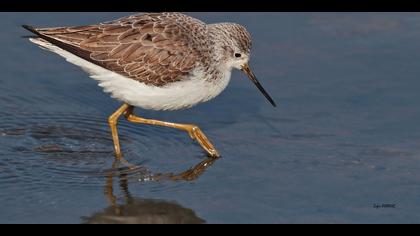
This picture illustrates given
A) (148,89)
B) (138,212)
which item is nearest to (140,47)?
(148,89)

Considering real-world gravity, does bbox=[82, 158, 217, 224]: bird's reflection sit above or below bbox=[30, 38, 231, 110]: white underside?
below

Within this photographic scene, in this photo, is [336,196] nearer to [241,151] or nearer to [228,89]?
[241,151]

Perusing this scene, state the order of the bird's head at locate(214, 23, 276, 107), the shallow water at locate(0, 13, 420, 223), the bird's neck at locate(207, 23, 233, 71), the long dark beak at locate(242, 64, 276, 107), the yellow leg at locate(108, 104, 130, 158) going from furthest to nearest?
the long dark beak at locate(242, 64, 276, 107), the bird's head at locate(214, 23, 276, 107), the bird's neck at locate(207, 23, 233, 71), the yellow leg at locate(108, 104, 130, 158), the shallow water at locate(0, 13, 420, 223)

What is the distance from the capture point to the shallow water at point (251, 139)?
9969 mm

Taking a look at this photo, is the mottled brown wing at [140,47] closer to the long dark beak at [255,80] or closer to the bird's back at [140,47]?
the bird's back at [140,47]

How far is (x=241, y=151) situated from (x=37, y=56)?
4.12m

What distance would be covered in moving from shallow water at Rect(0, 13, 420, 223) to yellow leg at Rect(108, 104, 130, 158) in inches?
4.7

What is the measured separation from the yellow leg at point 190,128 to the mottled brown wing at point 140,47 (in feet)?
2.29

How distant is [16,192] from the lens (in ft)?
33.4

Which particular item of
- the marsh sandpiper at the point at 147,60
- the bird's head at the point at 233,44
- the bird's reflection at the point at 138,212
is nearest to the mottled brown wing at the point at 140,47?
the marsh sandpiper at the point at 147,60

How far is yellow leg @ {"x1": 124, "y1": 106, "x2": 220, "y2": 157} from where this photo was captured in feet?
38.0

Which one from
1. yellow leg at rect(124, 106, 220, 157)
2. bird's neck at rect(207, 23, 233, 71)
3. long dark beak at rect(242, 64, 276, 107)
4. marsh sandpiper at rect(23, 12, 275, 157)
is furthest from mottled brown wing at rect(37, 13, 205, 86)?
long dark beak at rect(242, 64, 276, 107)

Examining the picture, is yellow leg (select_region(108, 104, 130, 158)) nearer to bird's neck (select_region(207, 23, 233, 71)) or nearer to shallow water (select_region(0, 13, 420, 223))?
shallow water (select_region(0, 13, 420, 223))
